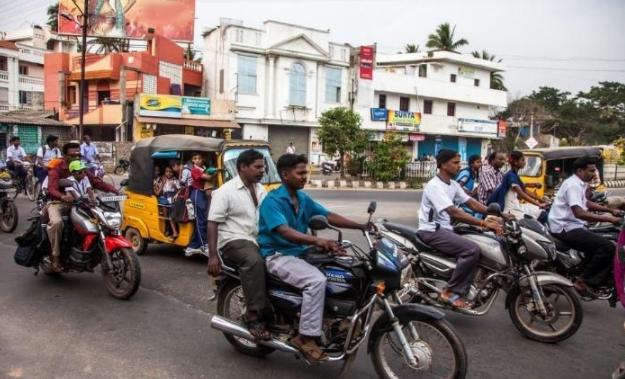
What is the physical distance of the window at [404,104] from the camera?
39.7m

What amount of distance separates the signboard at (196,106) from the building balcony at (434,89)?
1276cm

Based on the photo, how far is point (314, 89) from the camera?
34.0 m

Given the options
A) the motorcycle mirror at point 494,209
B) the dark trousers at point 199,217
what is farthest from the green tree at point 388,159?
the motorcycle mirror at point 494,209

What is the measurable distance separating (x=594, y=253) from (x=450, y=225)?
5.02 ft

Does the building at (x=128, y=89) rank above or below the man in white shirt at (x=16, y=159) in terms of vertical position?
above

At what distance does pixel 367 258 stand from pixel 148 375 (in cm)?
185

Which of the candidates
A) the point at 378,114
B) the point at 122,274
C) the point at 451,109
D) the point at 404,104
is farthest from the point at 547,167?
the point at 451,109

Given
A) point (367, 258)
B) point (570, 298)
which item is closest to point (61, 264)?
point (367, 258)

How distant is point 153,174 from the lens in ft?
26.6

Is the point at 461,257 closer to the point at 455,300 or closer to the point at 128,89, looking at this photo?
the point at 455,300

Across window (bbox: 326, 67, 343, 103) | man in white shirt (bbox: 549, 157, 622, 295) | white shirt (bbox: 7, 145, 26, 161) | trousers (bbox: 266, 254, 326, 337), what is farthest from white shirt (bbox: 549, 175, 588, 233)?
window (bbox: 326, 67, 343, 103)

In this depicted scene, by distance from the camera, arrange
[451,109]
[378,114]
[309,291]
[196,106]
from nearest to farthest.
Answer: [309,291], [196,106], [378,114], [451,109]

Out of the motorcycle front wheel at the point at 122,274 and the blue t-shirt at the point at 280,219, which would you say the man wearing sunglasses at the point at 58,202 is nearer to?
the motorcycle front wheel at the point at 122,274

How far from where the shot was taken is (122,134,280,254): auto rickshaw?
755cm
